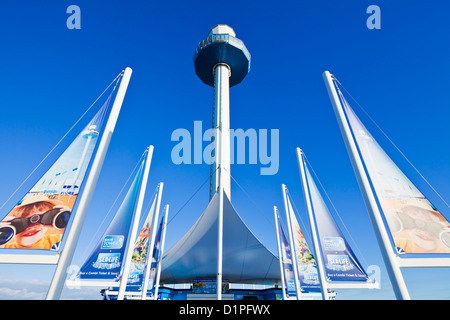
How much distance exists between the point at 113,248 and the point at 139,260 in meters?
3.68

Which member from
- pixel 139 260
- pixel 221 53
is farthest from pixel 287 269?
pixel 221 53

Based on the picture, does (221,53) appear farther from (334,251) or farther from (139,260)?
(334,251)

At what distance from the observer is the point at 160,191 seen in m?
13.8

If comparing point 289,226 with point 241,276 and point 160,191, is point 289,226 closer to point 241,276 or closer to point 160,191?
point 160,191

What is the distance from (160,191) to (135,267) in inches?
153

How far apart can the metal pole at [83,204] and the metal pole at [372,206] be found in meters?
5.36

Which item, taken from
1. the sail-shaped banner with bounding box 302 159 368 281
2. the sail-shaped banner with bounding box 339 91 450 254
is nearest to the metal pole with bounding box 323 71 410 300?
the sail-shaped banner with bounding box 339 91 450 254

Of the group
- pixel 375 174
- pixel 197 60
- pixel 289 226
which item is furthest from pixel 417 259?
pixel 197 60

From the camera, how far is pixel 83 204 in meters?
4.82

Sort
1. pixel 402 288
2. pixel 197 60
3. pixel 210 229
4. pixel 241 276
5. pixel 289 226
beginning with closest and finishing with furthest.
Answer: pixel 402 288 < pixel 289 226 < pixel 210 229 < pixel 241 276 < pixel 197 60

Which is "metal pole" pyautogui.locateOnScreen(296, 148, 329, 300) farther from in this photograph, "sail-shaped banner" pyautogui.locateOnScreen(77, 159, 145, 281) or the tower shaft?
the tower shaft

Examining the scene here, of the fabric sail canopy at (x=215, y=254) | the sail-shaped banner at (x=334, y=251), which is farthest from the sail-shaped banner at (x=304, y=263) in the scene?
the sail-shaped banner at (x=334, y=251)

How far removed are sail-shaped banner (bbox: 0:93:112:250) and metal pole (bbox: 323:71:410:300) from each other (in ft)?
18.7
